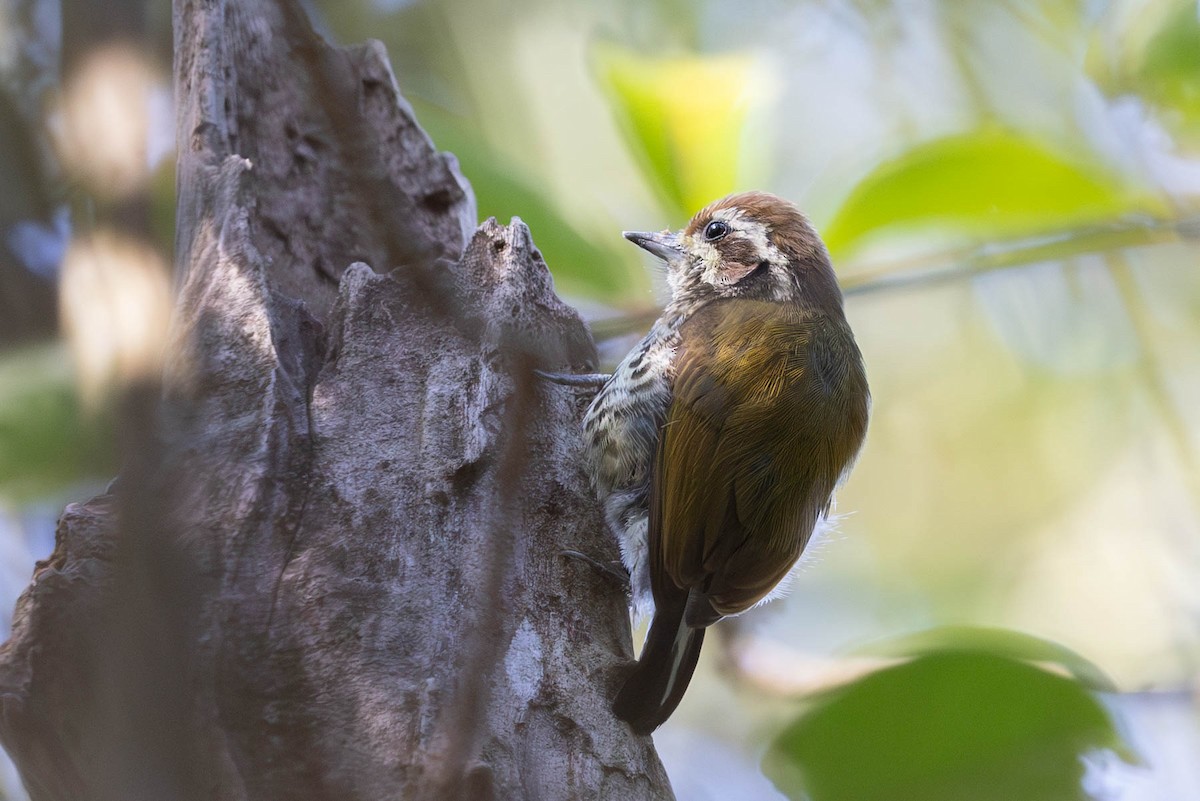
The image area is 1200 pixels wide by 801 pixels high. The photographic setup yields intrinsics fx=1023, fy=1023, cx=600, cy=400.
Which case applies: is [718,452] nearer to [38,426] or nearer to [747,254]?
[747,254]

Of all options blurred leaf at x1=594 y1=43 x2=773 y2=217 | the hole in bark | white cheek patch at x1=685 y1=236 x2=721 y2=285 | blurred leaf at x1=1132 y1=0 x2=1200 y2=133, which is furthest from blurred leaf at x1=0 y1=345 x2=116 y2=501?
blurred leaf at x1=1132 y1=0 x2=1200 y2=133

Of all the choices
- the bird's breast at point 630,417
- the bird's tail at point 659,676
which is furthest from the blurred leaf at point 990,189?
the bird's tail at point 659,676

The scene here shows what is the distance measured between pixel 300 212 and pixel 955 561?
125 inches

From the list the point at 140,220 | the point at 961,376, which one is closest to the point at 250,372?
the point at 140,220

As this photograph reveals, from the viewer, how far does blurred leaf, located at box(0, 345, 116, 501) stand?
90.2 inches

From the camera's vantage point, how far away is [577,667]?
7.09 feet

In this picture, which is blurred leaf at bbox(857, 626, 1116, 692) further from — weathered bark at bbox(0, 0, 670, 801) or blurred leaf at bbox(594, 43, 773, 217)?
blurred leaf at bbox(594, 43, 773, 217)

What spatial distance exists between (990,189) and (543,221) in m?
1.24

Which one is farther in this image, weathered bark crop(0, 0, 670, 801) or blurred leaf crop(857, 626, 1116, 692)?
blurred leaf crop(857, 626, 1116, 692)

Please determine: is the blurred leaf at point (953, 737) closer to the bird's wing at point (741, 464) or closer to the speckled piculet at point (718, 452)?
the speckled piculet at point (718, 452)

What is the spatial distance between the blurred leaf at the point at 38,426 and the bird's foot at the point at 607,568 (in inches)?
42.4

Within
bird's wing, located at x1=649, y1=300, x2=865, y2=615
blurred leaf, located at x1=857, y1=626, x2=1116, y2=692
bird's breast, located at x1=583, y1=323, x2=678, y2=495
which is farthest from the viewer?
bird's breast, located at x1=583, y1=323, x2=678, y2=495

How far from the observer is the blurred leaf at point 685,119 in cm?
293

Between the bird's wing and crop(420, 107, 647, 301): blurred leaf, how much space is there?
523mm
